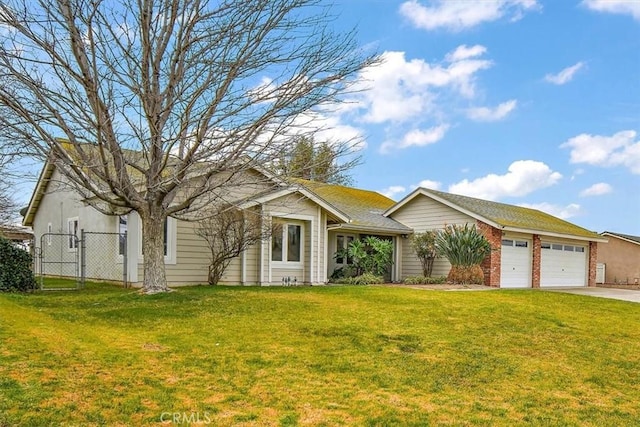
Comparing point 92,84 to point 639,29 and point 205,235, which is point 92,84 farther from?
point 639,29

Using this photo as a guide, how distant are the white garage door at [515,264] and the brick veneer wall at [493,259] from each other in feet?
1.36

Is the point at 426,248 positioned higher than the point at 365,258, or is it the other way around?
the point at 426,248

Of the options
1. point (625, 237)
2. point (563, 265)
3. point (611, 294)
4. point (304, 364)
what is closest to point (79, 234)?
point (304, 364)

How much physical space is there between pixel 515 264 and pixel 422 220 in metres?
4.27

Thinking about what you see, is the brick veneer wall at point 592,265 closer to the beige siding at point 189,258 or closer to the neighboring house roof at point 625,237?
the neighboring house roof at point 625,237

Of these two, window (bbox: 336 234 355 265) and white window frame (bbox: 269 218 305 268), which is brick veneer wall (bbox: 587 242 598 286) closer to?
window (bbox: 336 234 355 265)

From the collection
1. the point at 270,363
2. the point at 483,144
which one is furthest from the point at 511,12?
the point at 270,363

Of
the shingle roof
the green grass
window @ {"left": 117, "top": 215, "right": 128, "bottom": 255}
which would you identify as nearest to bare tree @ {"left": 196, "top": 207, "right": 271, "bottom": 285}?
window @ {"left": 117, "top": 215, "right": 128, "bottom": 255}

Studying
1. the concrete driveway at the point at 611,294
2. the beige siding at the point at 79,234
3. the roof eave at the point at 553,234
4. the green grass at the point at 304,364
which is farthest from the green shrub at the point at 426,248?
the beige siding at the point at 79,234

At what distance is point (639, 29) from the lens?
49.5 ft

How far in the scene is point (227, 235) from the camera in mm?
15227

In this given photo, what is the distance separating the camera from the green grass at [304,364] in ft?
15.8

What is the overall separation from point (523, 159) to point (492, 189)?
7.29 m

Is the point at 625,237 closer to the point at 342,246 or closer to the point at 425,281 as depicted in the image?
the point at 425,281
